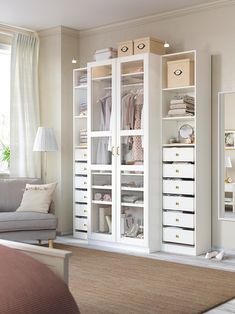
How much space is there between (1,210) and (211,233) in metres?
2.50

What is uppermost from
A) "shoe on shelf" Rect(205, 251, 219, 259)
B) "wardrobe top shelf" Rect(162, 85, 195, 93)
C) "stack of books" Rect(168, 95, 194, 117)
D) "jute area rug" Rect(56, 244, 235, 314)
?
"wardrobe top shelf" Rect(162, 85, 195, 93)

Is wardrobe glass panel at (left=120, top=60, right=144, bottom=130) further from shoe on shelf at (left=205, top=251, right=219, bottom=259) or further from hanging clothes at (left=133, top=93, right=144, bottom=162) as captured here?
shoe on shelf at (left=205, top=251, right=219, bottom=259)

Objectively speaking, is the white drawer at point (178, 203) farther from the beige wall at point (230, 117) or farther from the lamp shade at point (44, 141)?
the lamp shade at point (44, 141)

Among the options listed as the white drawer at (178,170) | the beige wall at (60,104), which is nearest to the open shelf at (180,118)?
the white drawer at (178,170)

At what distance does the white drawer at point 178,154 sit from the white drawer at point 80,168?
3.90 feet

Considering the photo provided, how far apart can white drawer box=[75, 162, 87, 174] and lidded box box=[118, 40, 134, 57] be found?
4.83ft

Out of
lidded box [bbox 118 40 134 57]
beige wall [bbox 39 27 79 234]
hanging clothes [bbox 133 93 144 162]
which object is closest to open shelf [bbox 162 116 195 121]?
hanging clothes [bbox 133 93 144 162]

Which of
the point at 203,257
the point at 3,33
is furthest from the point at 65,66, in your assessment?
the point at 203,257

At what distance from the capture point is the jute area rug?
150 inches

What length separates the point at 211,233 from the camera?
5.89m

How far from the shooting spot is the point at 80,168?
6691 millimetres

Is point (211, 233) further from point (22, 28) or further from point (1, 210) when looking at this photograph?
point (22, 28)

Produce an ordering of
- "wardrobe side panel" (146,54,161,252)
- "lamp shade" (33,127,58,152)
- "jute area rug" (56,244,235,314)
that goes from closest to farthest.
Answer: "jute area rug" (56,244,235,314)
"wardrobe side panel" (146,54,161,252)
"lamp shade" (33,127,58,152)

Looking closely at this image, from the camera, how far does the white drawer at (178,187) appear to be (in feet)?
18.6
